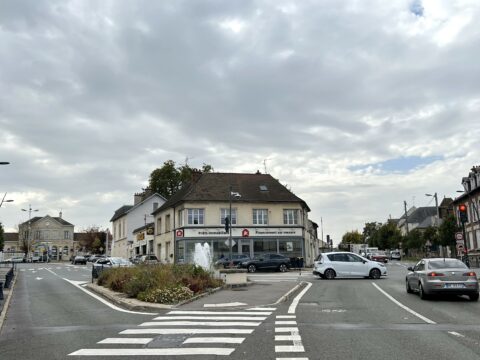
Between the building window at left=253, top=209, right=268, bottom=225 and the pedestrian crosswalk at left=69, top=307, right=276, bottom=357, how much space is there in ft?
120

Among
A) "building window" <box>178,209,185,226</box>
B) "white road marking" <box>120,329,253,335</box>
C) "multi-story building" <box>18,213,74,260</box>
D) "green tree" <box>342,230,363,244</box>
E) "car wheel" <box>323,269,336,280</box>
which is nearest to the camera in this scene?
"white road marking" <box>120,329,253,335</box>

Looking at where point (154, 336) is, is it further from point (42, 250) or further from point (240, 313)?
point (42, 250)

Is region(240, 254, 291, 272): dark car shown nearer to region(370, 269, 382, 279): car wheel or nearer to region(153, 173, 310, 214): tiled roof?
region(370, 269, 382, 279): car wheel

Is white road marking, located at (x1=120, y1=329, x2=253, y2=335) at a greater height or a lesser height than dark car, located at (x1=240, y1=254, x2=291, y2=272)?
lesser

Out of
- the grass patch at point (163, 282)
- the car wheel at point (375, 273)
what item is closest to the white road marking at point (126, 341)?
the grass patch at point (163, 282)

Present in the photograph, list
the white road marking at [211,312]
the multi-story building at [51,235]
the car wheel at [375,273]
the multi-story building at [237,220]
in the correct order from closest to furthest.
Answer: the white road marking at [211,312], the car wheel at [375,273], the multi-story building at [237,220], the multi-story building at [51,235]

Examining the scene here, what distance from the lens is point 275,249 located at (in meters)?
49.8

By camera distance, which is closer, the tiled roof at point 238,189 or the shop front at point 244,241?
the shop front at point 244,241

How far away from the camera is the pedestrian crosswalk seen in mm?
8336

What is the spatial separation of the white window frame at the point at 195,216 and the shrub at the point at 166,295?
3213 centimetres

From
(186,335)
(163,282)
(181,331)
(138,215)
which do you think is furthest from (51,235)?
(186,335)

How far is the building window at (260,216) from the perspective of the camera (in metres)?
50.3

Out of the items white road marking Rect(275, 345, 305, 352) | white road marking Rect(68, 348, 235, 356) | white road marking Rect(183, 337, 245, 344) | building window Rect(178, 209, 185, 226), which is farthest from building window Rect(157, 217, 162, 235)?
white road marking Rect(275, 345, 305, 352)

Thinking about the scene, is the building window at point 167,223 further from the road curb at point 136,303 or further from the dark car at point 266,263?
the road curb at point 136,303
